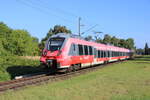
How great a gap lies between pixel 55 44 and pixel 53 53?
3.23ft

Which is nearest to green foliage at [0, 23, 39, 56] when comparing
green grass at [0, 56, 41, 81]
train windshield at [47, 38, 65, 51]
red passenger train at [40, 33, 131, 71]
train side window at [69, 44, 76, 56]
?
green grass at [0, 56, 41, 81]

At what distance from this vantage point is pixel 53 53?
1678 centimetres

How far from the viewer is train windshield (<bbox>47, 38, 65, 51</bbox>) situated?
56.3 feet

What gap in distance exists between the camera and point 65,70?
17609 mm

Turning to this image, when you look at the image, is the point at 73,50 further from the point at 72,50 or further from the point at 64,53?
the point at 64,53

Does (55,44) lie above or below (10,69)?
above

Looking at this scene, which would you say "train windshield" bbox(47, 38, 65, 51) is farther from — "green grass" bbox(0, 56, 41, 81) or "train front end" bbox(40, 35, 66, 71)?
"green grass" bbox(0, 56, 41, 81)

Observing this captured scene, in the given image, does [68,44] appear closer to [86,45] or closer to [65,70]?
[65,70]

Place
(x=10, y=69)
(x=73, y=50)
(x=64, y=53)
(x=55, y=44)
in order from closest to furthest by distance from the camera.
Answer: (x=64, y=53) < (x=55, y=44) < (x=73, y=50) < (x=10, y=69)

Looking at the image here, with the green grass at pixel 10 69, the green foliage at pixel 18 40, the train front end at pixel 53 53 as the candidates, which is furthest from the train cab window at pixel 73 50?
the green foliage at pixel 18 40

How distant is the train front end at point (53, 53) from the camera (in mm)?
16492

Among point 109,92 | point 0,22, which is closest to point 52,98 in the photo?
point 109,92

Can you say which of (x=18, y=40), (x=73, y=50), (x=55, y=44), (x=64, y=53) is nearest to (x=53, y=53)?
(x=64, y=53)

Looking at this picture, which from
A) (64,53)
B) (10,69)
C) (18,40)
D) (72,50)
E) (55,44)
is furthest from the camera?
(18,40)
